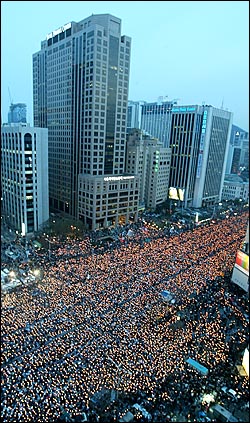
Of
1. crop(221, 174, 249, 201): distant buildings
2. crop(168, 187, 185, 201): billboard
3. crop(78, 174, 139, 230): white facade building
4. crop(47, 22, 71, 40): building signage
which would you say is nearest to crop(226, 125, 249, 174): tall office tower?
crop(221, 174, 249, 201): distant buildings

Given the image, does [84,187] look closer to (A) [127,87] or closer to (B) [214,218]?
(A) [127,87]

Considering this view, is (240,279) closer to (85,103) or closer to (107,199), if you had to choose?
(107,199)

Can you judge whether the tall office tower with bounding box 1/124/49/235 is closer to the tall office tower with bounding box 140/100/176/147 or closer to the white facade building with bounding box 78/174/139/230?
the white facade building with bounding box 78/174/139/230

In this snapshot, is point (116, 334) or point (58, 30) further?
point (58, 30)

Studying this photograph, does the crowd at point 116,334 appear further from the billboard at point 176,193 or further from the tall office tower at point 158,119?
the tall office tower at point 158,119

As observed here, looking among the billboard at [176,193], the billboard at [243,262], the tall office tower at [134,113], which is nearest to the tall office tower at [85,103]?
the billboard at [176,193]

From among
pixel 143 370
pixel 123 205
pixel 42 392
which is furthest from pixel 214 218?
pixel 42 392

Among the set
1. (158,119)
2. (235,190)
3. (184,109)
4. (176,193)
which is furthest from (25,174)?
(158,119)
